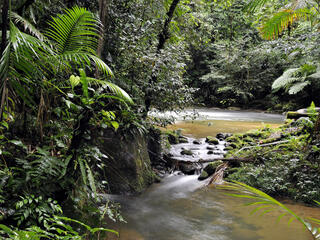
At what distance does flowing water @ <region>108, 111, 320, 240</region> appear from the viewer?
2.83 meters

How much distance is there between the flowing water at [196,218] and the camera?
283cm

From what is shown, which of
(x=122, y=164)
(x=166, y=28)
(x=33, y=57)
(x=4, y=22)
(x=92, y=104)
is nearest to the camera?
(x=4, y=22)

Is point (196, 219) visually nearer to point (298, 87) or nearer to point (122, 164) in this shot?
point (122, 164)

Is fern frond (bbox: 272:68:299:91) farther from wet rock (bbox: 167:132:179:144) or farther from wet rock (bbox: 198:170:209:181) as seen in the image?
wet rock (bbox: 198:170:209:181)

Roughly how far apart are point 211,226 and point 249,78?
20207mm

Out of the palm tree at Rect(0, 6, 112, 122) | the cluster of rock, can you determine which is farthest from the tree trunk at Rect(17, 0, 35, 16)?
the cluster of rock

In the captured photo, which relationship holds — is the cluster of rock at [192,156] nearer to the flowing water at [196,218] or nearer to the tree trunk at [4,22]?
the flowing water at [196,218]

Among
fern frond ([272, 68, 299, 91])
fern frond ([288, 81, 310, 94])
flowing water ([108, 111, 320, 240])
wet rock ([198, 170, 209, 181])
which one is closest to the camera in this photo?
flowing water ([108, 111, 320, 240])

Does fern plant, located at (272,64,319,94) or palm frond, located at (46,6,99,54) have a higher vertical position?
fern plant, located at (272,64,319,94)

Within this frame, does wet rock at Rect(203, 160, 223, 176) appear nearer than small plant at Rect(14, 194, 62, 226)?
No

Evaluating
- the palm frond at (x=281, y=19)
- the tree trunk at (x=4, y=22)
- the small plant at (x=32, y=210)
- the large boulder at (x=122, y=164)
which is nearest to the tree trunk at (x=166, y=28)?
the palm frond at (x=281, y=19)

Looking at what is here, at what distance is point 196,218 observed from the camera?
129 inches

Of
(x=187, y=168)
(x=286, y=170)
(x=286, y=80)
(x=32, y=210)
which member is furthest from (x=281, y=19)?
(x=286, y=80)

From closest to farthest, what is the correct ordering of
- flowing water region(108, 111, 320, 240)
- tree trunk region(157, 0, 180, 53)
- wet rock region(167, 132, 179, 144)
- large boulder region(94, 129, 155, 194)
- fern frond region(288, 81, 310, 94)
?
flowing water region(108, 111, 320, 240)
large boulder region(94, 129, 155, 194)
tree trunk region(157, 0, 180, 53)
wet rock region(167, 132, 179, 144)
fern frond region(288, 81, 310, 94)
